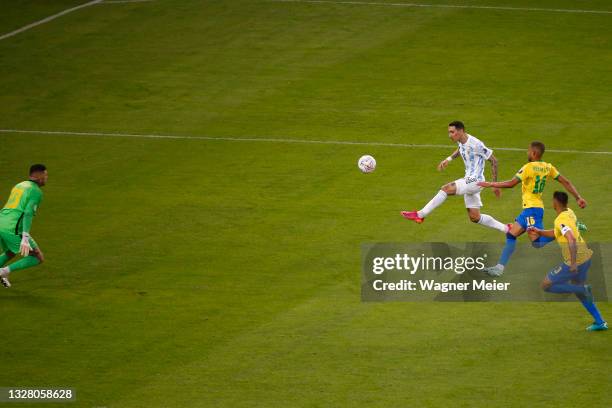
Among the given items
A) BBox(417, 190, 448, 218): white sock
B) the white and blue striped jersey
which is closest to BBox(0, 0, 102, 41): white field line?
BBox(417, 190, 448, 218): white sock

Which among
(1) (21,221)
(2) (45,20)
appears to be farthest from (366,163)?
(2) (45,20)

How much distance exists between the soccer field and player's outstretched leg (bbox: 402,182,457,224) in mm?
565

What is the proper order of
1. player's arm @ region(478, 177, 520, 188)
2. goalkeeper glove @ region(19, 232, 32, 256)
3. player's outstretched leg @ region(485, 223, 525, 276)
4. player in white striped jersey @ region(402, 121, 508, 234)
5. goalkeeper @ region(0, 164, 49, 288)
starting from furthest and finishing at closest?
player in white striped jersey @ region(402, 121, 508, 234) → player's outstretched leg @ region(485, 223, 525, 276) → player's arm @ region(478, 177, 520, 188) → goalkeeper @ region(0, 164, 49, 288) → goalkeeper glove @ region(19, 232, 32, 256)

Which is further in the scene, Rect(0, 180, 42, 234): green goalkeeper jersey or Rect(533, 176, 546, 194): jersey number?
Rect(533, 176, 546, 194): jersey number

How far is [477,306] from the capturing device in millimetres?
17938

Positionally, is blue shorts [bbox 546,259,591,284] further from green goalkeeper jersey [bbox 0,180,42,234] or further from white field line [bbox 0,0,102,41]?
white field line [bbox 0,0,102,41]

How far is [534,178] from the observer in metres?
18.2

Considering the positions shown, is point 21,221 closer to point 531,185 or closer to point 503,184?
point 503,184

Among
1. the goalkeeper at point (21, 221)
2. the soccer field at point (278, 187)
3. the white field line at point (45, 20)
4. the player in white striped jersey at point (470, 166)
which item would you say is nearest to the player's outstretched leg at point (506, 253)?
the player in white striped jersey at point (470, 166)

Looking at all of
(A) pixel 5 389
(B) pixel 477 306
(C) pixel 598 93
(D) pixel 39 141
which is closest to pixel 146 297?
(A) pixel 5 389

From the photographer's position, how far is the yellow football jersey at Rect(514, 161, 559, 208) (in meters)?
18.2

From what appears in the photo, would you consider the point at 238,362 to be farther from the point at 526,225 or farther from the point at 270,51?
the point at 270,51

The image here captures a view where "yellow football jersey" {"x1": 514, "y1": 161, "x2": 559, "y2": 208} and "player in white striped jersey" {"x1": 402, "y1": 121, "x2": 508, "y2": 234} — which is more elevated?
"player in white striped jersey" {"x1": 402, "y1": 121, "x2": 508, "y2": 234}

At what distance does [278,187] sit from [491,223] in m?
5.29
